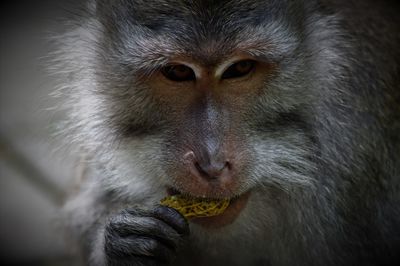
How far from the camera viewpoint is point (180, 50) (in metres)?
3.32

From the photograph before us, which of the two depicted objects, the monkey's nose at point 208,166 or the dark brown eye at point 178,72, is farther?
the dark brown eye at point 178,72

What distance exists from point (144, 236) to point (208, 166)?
2.04ft

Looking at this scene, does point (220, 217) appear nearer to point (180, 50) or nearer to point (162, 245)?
point (162, 245)

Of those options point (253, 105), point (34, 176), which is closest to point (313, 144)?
point (253, 105)

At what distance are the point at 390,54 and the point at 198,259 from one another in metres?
→ 1.54

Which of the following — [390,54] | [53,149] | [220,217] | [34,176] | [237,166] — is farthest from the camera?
[34,176]

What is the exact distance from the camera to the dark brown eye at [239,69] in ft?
11.1

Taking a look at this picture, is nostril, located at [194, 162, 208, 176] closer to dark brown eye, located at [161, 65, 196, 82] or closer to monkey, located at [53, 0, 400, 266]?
monkey, located at [53, 0, 400, 266]

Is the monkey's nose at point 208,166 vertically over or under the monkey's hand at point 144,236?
over

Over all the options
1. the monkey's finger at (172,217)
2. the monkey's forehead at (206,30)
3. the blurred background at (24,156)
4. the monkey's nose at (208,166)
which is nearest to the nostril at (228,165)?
the monkey's nose at (208,166)

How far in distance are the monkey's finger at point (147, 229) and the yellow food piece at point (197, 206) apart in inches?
4.3

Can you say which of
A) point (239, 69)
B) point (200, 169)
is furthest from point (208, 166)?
point (239, 69)

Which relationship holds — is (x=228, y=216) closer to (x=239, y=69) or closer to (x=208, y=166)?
(x=208, y=166)

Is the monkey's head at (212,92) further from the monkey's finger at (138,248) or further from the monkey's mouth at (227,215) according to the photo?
the monkey's finger at (138,248)
